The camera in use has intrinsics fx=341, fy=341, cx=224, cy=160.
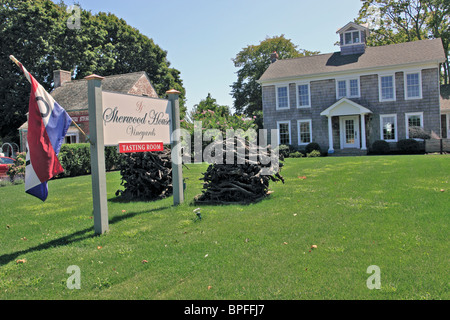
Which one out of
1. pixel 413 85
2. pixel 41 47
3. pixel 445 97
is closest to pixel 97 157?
pixel 413 85

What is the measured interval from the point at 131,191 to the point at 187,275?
212 inches

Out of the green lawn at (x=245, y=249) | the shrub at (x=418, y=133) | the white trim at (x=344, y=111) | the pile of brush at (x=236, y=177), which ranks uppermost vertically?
the white trim at (x=344, y=111)

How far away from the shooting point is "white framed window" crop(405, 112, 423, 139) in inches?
910

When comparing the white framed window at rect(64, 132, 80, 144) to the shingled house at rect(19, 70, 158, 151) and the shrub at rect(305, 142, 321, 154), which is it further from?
the shrub at rect(305, 142, 321, 154)

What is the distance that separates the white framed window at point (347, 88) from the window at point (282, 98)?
3825 mm

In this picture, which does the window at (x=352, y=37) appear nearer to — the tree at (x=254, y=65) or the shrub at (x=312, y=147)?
the shrub at (x=312, y=147)

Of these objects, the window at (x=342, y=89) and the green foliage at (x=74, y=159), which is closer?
the green foliage at (x=74, y=159)

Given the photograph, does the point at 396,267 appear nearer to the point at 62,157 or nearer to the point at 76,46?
the point at 62,157

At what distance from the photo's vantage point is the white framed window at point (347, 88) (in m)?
24.9

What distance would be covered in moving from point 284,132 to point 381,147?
732 centimetres

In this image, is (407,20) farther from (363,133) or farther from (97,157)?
(97,157)

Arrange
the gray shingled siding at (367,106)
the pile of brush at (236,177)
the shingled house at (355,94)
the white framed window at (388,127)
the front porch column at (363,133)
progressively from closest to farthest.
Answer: the pile of brush at (236,177) < the gray shingled siding at (367,106) < the shingled house at (355,94) < the front porch column at (363,133) < the white framed window at (388,127)

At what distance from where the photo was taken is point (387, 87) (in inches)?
945

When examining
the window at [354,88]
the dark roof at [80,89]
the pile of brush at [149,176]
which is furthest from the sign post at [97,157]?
the window at [354,88]
